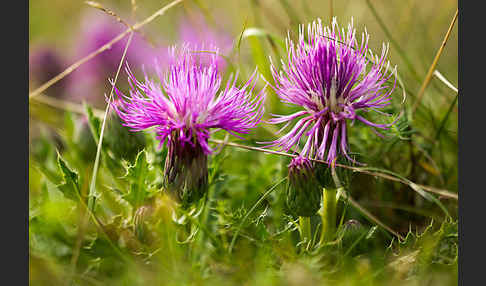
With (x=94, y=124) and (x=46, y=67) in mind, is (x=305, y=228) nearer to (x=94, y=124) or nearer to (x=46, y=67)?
(x=94, y=124)

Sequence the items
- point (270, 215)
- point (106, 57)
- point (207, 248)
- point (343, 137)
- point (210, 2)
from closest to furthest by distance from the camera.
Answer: point (343, 137), point (207, 248), point (270, 215), point (106, 57), point (210, 2)

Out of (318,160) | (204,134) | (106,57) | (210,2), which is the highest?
(210,2)

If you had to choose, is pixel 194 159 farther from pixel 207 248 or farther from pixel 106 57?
pixel 106 57

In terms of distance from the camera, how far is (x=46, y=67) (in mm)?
4562

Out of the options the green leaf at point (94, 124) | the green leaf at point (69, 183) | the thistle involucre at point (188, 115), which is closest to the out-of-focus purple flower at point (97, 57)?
the green leaf at point (94, 124)

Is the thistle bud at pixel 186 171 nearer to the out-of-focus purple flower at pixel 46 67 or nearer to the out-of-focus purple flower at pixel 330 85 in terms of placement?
the out-of-focus purple flower at pixel 330 85

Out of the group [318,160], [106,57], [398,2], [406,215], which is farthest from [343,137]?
[106,57]

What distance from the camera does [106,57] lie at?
475 cm

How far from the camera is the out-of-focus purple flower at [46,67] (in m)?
4.50

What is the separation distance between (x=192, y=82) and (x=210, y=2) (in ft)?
12.5

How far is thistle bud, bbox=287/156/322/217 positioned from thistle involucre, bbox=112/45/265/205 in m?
0.23

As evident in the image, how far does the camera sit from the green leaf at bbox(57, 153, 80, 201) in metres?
2.08

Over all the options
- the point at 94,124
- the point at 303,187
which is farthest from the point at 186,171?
the point at 94,124

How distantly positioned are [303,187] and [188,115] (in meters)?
0.50
